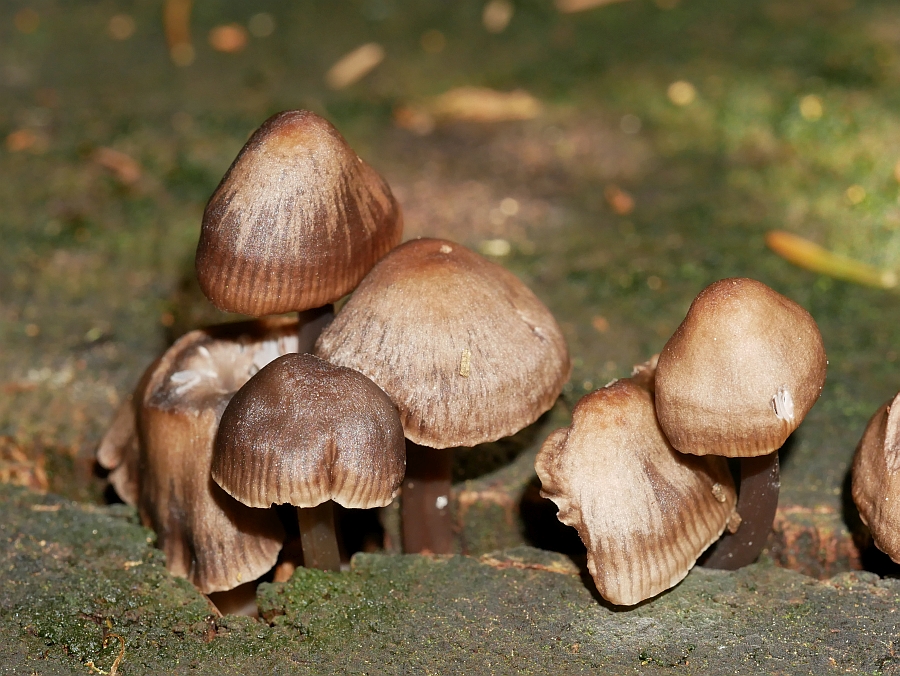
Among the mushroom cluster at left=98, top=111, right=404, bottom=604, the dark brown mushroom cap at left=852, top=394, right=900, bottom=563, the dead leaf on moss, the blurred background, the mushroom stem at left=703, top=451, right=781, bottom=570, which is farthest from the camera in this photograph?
the dead leaf on moss

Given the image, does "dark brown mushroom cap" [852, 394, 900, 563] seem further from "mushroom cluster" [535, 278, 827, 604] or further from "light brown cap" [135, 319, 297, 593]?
"light brown cap" [135, 319, 297, 593]

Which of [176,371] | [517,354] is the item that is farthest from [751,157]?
Result: [176,371]

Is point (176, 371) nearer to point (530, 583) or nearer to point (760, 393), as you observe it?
point (530, 583)

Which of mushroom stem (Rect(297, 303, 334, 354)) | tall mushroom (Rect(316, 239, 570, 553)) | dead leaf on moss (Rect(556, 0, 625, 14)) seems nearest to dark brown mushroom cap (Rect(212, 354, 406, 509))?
tall mushroom (Rect(316, 239, 570, 553))

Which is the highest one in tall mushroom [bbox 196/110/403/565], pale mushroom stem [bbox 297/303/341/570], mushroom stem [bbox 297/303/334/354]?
tall mushroom [bbox 196/110/403/565]

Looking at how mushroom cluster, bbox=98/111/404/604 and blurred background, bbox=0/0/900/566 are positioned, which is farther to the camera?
blurred background, bbox=0/0/900/566

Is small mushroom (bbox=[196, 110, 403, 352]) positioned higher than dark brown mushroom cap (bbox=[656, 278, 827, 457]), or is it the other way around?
small mushroom (bbox=[196, 110, 403, 352])
